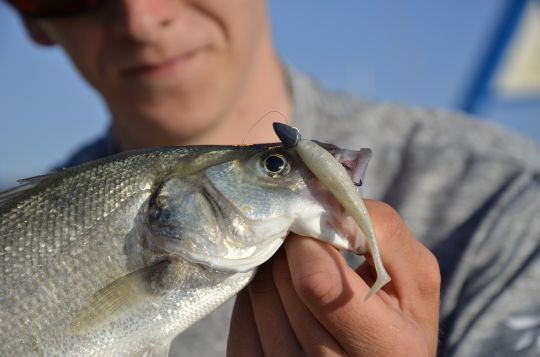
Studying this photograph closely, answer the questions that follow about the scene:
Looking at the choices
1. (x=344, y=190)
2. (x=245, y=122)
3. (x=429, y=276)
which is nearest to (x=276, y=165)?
(x=344, y=190)

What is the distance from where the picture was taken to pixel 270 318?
78.5 inches

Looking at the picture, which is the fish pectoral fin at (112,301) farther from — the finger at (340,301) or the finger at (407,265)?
the finger at (407,265)

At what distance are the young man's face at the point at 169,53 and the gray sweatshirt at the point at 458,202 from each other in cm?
55

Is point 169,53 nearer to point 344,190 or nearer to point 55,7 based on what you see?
point 55,7

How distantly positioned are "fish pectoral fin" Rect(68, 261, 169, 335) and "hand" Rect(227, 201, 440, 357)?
1.19 ft

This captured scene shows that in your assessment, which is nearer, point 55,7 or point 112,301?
point 112,301

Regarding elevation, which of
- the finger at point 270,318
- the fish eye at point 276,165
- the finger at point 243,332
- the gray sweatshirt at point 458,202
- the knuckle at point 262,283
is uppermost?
the fish eye at point 276,165

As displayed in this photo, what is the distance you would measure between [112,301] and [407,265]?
0.91 metres


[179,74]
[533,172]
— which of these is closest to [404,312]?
[533,172]

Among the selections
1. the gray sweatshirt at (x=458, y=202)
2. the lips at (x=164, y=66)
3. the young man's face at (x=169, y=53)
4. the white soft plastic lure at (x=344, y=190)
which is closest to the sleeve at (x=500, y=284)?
the gray sweatshirt at (x=458, y=202)

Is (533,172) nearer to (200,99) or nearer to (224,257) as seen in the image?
(200,99)

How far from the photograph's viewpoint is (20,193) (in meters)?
2.12

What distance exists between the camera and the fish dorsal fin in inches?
83.4

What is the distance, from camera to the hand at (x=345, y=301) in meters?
1.79
